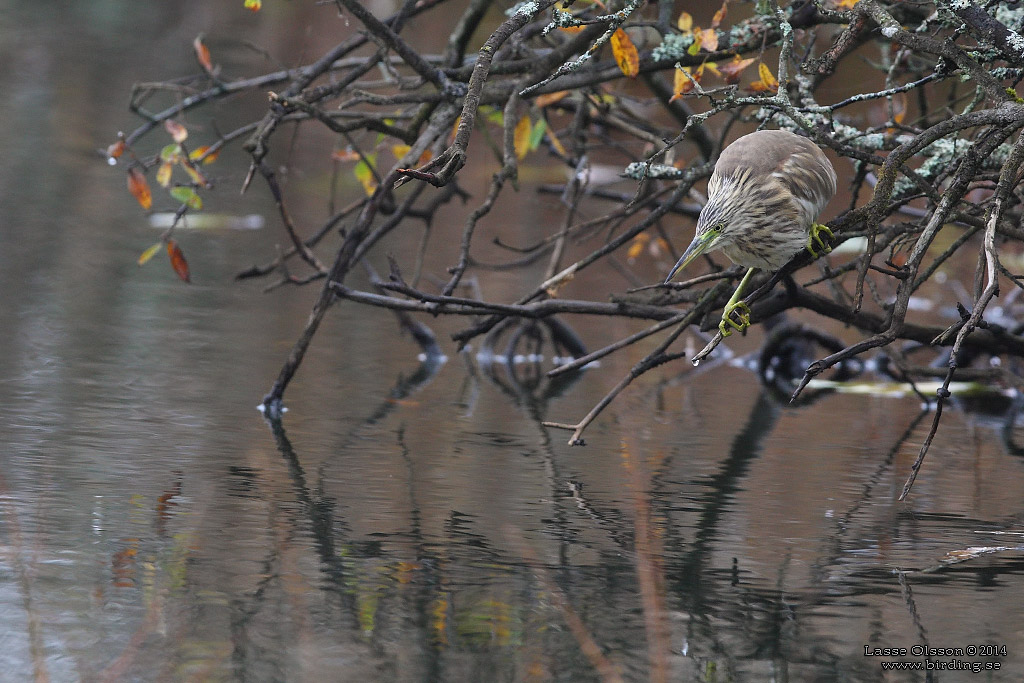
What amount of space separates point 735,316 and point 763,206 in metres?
0.44

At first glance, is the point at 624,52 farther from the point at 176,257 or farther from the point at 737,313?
the point at 176,257

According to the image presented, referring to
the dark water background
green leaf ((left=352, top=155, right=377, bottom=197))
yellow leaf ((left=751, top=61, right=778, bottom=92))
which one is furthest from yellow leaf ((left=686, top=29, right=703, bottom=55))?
green leaf ((left=352, top=155, right=377, bottom=197))

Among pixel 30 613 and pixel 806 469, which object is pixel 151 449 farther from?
pixel 806 469

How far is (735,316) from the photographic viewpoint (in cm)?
388

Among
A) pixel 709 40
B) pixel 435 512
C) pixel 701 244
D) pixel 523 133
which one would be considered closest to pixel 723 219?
pixel 701 244

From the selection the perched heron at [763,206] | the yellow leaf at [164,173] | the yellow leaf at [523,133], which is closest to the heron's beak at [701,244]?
the perched heron at [763,206]

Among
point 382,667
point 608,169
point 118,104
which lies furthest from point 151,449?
point 118,104

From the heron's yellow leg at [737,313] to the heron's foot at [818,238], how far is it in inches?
8.7

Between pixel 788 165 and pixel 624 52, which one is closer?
pixel 788 165

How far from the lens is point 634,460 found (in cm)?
450

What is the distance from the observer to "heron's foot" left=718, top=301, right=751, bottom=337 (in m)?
3.63

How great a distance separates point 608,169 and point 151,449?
689 centimetres

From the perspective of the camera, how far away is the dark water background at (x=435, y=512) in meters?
2.82

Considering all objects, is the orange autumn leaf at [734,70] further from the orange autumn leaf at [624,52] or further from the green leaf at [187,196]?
the green leaf at [187,196]
